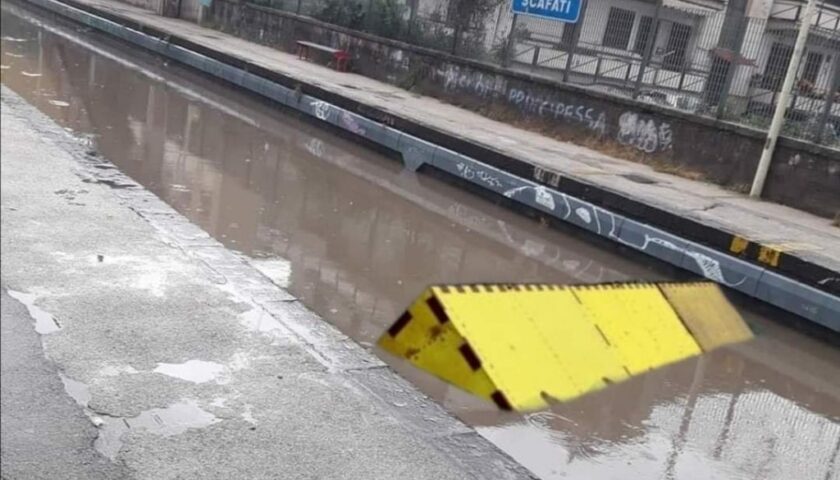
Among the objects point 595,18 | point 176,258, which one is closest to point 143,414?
point 176,258

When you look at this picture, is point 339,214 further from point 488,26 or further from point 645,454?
point 488,26

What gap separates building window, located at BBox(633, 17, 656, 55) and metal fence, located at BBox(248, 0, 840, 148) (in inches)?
0.7

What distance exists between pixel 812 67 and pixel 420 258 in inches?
289

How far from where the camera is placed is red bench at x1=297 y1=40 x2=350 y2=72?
22234mm

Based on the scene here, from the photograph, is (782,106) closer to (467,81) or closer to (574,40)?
(574,40)

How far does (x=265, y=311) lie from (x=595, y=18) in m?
12.8

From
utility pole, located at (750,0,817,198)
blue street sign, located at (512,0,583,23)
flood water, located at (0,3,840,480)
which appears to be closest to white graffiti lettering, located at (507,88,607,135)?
blue street sign, located at (512,0,583,23)

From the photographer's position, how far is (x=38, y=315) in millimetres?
5008

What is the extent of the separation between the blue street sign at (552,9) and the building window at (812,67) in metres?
5.35

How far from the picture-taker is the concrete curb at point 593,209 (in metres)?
8.43

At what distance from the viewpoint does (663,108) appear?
46.1 ft

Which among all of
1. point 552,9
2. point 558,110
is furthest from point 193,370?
point 552,9

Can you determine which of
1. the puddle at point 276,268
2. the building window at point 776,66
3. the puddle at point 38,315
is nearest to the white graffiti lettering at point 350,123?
the building window at point 776,66

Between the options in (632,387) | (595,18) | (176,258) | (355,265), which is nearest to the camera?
(632,387)
